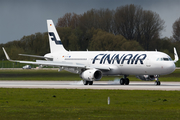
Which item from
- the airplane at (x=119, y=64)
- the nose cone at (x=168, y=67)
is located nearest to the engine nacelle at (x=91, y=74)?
the airplane at (x=119, y=64)

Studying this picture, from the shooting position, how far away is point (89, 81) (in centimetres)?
4753

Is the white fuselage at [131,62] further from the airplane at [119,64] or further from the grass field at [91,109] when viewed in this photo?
the grass field at [91,109]

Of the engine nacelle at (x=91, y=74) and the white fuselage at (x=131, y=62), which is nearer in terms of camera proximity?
the white fuselage at (x=131, y=62)

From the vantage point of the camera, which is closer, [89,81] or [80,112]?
[80,112]

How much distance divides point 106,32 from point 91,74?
6237 cm

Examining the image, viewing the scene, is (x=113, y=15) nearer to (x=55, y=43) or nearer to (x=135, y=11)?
(x=135, y=11)

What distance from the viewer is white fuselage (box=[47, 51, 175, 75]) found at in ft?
146

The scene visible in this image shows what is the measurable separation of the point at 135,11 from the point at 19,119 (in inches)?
3920

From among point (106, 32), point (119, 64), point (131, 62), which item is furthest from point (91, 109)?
point (106, 32)

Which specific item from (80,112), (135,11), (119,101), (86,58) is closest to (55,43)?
(86,58)

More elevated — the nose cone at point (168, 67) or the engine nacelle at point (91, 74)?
the nose cone at point (168, 67)

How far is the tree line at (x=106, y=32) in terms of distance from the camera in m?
107

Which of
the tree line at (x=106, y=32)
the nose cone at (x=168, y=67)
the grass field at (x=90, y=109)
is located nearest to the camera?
the grass field at (x=90, y=109)

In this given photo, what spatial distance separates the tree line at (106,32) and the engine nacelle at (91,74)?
56121 mm
